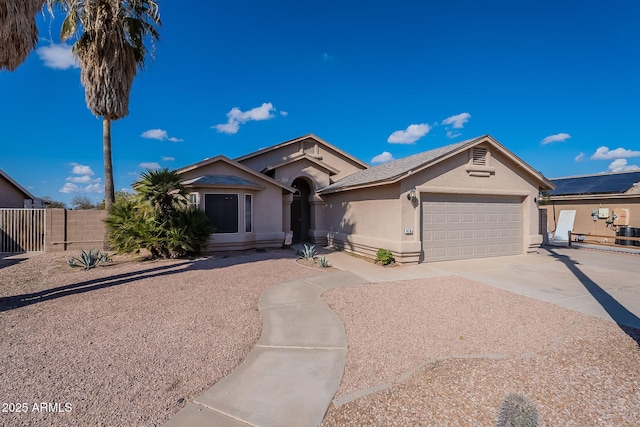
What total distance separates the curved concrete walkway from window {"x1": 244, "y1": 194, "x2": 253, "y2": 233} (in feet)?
27.4

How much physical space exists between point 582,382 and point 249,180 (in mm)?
13033

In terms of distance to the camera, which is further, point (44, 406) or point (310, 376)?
point (310, 376)

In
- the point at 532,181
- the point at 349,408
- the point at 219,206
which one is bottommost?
the point at 349,408

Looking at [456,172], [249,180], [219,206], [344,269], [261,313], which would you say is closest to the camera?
[261,313]

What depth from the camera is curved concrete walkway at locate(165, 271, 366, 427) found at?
2.96 meters

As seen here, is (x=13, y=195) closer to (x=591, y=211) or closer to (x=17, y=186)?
(x=17, y=186)

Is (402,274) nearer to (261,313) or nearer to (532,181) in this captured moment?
(261,313)

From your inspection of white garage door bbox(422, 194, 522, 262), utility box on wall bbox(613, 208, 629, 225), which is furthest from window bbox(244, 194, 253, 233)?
utility box on wall bbox(613, 208, 629, 225)

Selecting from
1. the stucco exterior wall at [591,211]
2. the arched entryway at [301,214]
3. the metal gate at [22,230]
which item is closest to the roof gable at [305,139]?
the arched entryway at [301,214]

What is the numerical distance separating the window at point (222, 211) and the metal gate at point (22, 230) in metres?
7.40

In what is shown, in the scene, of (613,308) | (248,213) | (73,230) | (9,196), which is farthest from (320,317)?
(9,196)

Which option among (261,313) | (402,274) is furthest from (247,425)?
(402,274)

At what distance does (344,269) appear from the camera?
1009 centimetres

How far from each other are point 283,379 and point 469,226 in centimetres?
1082
